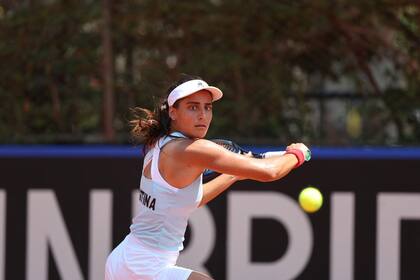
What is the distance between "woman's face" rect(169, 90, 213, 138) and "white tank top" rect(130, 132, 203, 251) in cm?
6

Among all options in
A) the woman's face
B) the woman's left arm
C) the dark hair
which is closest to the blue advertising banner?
the woman's left arm

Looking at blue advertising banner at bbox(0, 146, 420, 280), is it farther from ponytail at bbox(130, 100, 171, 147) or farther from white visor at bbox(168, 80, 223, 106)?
white visor at bbox(168, 80, 223, 106)

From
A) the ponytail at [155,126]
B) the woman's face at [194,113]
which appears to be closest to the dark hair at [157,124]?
the ponytail at [155,126]

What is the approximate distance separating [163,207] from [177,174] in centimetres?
17

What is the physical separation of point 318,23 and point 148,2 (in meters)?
1.50

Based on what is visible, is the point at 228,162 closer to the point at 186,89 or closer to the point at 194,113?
the point at 194,113

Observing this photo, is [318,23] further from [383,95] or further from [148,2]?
[148,2]

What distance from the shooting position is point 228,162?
4402 mm

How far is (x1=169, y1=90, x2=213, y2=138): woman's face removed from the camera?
4473mm

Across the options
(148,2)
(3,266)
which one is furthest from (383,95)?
(3,266)

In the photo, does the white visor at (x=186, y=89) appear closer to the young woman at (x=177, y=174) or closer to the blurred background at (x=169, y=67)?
the young woman at (x=177, y=174)

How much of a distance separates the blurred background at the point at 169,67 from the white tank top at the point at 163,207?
3606 millimetres

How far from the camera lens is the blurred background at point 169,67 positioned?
8289 mm

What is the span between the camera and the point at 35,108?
27.6 feet
